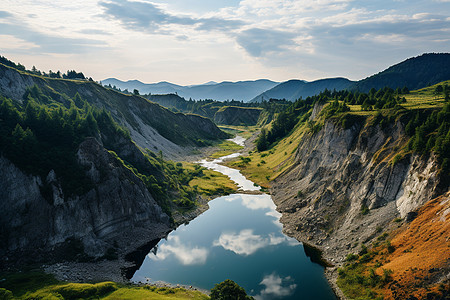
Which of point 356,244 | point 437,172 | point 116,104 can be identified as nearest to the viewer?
point 437,172

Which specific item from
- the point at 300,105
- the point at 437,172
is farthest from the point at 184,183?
the point at 300,105

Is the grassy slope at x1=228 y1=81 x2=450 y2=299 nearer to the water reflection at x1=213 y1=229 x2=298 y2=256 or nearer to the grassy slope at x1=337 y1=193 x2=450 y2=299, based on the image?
the grassy slope at x1=337 y1=193 x2=450 y2=299

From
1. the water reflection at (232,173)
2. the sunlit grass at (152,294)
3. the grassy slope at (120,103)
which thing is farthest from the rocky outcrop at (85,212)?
the grassy slope at (120,103)

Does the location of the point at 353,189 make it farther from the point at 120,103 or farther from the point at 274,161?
the point at 120,103

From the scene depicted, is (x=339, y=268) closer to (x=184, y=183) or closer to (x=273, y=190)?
(x=273, y=190)

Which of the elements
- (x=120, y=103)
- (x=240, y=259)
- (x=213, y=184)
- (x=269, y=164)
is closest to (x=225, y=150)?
(x=269, y=164)

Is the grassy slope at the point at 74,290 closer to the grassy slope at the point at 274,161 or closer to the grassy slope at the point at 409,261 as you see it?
the grassy slope at the point at 409,261

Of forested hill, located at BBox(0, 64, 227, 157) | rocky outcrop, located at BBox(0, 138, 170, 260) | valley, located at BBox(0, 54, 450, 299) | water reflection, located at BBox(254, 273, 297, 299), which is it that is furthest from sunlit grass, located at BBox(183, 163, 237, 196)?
water reflection, located at BBox(254, 273, 297, 299)
